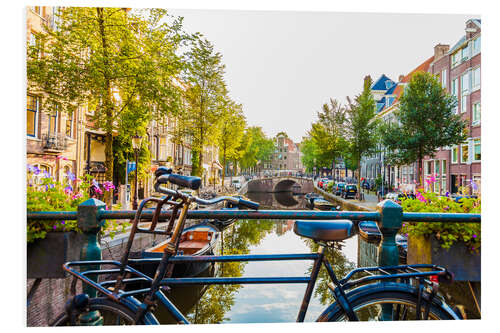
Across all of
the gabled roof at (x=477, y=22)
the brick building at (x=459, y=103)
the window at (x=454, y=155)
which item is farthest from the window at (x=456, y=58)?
the gabled roof at (x=477, y=22)

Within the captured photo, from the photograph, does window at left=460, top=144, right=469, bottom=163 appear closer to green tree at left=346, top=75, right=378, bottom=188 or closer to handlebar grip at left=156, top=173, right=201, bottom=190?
green tree at left=346, top=75, right=378, bottom=188

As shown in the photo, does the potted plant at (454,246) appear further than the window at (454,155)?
No

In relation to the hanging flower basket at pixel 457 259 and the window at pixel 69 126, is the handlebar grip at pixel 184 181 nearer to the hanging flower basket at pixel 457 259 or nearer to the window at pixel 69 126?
the hanging flower basket at pixel 457 259

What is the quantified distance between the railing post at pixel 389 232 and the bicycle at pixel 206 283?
0.09 meters

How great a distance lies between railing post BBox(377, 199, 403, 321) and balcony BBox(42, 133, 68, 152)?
11.5 meters

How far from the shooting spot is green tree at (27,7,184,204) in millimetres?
7793

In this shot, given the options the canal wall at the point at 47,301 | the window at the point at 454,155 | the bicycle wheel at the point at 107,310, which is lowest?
the canal wall at the point at 47,301

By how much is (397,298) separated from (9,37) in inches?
119

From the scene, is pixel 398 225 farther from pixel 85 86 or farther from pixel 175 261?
pixel 85 86

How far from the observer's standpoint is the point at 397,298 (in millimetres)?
1630

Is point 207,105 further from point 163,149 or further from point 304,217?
point 304,217

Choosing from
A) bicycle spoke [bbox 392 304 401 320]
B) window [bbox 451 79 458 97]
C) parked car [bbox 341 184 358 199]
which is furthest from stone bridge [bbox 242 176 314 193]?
bicycle spoke [bbox 392 304 401 320]

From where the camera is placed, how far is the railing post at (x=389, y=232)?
1758 millimetres

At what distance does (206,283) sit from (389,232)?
0.95m
